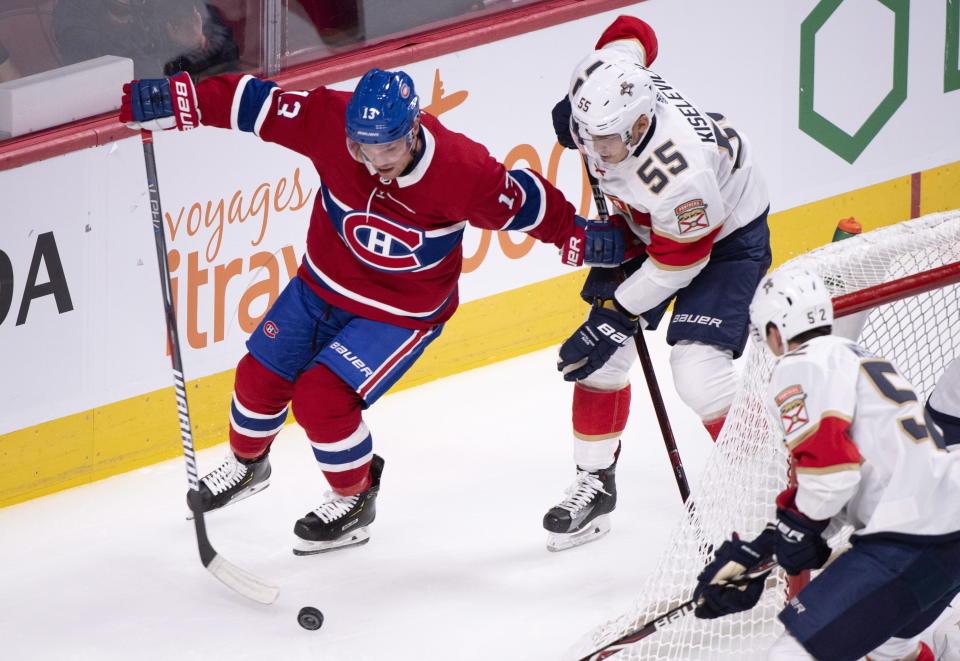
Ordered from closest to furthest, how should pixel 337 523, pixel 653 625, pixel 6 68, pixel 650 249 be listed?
1. pixel 653 625
2. pixel 650 249
3. pixel 337 523
4. pixel 6 68

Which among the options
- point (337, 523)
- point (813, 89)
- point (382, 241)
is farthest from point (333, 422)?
point (813, 89)

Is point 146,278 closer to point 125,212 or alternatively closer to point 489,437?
point 125,212

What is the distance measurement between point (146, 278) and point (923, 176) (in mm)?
3286

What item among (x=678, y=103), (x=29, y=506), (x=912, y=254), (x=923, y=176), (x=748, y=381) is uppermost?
(x=678, y=103)

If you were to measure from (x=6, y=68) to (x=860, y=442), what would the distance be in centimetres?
279

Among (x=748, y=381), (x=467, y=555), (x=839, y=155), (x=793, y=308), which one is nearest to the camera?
(x=793, y=308)

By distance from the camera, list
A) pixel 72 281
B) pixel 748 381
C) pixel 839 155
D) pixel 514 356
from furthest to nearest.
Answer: pixel 839 155
pixel 514 356
pixel 72 281
pixel 748 381

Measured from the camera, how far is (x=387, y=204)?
346 centimetres

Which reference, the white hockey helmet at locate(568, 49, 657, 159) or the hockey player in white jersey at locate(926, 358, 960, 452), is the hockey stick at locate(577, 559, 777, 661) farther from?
the white hockey helmet at locate(568, 49, 657, 159)

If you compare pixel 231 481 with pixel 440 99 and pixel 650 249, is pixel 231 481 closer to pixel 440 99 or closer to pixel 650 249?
pixel 650 249

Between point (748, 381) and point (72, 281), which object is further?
point (72, 281)

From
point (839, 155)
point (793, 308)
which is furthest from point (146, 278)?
point (839, 155)

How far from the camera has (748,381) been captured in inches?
129

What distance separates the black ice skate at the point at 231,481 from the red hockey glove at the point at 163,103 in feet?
3.12
